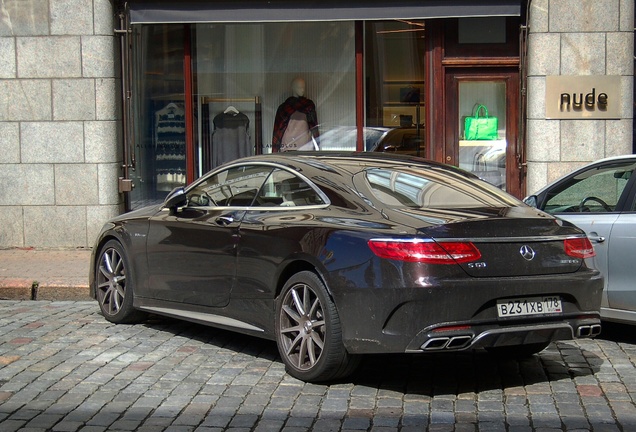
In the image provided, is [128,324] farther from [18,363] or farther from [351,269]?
[351,269]

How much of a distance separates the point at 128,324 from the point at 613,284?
13.1 feet

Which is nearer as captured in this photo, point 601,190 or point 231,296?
point 231,296

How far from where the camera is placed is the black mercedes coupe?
19.5 feet

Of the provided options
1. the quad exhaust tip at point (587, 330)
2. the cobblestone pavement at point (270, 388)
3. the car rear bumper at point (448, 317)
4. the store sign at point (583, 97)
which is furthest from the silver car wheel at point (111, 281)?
the store sign at point (583, 97)

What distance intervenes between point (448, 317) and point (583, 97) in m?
7.79

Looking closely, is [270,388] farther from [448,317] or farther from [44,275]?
[44,275]

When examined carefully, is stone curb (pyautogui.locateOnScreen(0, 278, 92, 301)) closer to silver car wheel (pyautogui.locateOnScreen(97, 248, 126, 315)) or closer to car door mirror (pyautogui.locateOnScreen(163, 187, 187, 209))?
silver car wheel (pyautogui.locateOnScreen(97, 248, 126, 315))

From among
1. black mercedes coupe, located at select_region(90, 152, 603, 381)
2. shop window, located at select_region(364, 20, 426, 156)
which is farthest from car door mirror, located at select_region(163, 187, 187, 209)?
shop window, located at select_region(364, 20, 426, 156)

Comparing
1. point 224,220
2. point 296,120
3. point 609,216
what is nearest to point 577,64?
point 296,120

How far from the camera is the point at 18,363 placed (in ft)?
23.3

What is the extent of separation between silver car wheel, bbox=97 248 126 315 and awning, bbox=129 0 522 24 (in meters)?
5.36

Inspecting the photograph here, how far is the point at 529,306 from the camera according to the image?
6168mm

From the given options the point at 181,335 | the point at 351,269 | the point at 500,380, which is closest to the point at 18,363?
the point at 181,335

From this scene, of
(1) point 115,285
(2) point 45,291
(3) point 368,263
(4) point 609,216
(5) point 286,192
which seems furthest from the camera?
(2) point 45,291
